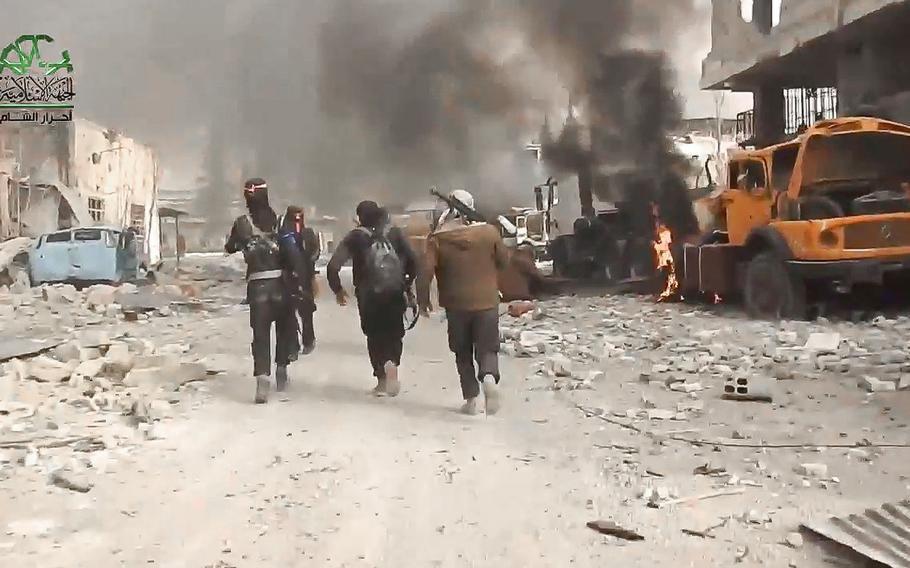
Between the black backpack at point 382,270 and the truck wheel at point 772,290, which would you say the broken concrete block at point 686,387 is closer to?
the black backpack at point 382,270

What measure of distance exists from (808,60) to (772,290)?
5.17 m

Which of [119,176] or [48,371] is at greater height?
[119,176]

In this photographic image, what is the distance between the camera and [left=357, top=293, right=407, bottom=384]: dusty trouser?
4348mm

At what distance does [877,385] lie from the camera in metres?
4.32

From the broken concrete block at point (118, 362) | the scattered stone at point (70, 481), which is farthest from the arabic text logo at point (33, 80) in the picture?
the scattered stone at point (70, 481)

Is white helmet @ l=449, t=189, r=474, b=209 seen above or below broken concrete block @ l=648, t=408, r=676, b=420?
above

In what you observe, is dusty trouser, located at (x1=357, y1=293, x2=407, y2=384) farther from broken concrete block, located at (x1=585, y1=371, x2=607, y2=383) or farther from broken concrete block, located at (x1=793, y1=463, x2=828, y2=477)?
broken concrete block, located at (x1=793, y1=463, x2=828, y2=477)

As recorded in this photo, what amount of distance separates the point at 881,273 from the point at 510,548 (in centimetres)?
493

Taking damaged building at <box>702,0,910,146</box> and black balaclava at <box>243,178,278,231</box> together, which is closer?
black balaclava at <box>243,178,278,231</box>

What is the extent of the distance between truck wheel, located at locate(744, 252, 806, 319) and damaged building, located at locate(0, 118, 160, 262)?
544 centimetres

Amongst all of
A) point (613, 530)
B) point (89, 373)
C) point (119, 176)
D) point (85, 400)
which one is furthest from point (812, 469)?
point (119, 176)

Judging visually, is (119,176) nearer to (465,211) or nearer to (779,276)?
(465,211)

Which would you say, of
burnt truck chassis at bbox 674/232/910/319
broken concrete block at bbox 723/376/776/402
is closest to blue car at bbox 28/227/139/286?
burnt truck chassis at bbox 674/232/910/319

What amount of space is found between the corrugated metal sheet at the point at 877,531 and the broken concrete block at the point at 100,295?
7.35m
